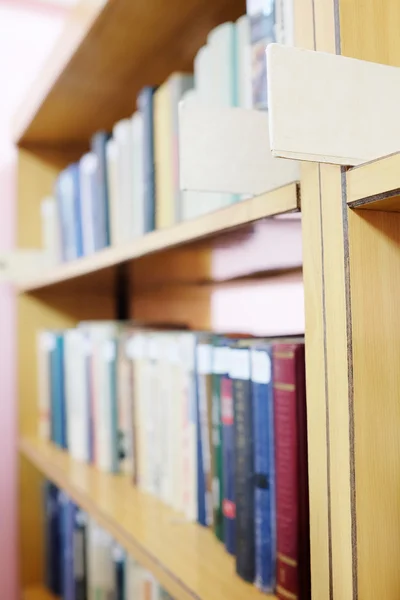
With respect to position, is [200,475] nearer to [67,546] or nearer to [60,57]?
[67,546]

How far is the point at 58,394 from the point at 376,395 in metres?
1.14

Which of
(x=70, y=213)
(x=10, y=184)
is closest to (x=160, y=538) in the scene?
(x=70, y=213)

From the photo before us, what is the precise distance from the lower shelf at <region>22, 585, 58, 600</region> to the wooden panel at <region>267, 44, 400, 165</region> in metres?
1.40

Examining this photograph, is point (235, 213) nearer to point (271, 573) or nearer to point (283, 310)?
point (271, 573)

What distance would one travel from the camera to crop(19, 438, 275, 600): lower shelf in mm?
744

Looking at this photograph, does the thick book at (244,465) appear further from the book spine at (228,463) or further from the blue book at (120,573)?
the blue book at (120,573)

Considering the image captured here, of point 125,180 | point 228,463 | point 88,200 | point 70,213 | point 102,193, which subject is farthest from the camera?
point 70,213

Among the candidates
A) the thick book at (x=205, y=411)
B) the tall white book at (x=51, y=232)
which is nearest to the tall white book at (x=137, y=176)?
the thick book at (x=205, y=411)

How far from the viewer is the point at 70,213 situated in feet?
4.87

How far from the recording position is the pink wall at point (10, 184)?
188 centimetres

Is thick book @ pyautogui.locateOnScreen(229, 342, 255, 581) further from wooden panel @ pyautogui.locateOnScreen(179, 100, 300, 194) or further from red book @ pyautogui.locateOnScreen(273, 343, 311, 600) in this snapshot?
wooden panel @ pyautogui.locateOnScreen(179, 100, 300, 194)

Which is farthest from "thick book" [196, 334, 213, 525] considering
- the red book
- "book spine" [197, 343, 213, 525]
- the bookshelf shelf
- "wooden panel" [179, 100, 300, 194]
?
the bookshelf shelf

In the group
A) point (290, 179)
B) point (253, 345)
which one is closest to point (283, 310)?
point (253, 345)

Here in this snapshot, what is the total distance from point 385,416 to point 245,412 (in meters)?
0.25
